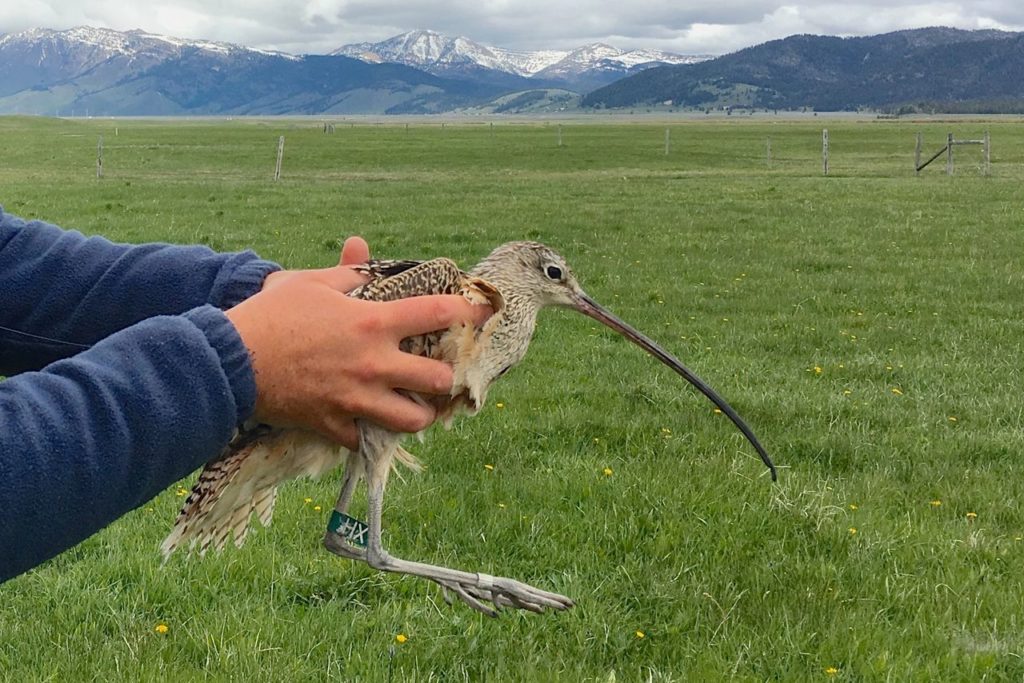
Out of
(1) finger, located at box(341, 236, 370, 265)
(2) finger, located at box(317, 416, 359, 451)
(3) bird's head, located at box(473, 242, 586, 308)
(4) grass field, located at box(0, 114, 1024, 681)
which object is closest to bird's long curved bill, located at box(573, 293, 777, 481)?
(3) bird's head, located at box(473, 242, 586, 308)

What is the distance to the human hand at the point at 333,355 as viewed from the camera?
1976 millimetres

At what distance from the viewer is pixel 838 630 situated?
14.4 ft

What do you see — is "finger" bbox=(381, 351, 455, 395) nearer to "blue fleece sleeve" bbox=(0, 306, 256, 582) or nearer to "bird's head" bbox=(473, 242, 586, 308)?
"blue fleece sleeve" bbox=(0, 306, 256, 582)

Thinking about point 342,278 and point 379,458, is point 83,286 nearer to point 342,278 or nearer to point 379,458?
point 342,278

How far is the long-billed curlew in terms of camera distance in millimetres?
3051

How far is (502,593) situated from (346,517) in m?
0.62

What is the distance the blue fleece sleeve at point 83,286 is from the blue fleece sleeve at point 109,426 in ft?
3.41

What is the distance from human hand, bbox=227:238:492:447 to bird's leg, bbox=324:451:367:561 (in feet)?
3.04

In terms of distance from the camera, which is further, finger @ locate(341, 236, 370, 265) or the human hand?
finger @ locate(341, 236, 370, 265)

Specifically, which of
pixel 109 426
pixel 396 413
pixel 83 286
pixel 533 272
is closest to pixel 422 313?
pixel 396 413

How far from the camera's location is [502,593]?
316cm

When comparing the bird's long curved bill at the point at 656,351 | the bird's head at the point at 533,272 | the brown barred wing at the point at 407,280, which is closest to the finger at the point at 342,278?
the brown barred wing at the point at 407,280

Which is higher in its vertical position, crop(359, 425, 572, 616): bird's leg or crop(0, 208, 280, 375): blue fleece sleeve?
crop(0, 208, 280, 375): blue fleece sleeve

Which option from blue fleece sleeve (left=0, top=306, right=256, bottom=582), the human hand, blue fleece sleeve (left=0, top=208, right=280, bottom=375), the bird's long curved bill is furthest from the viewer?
the bird's long curved bill
